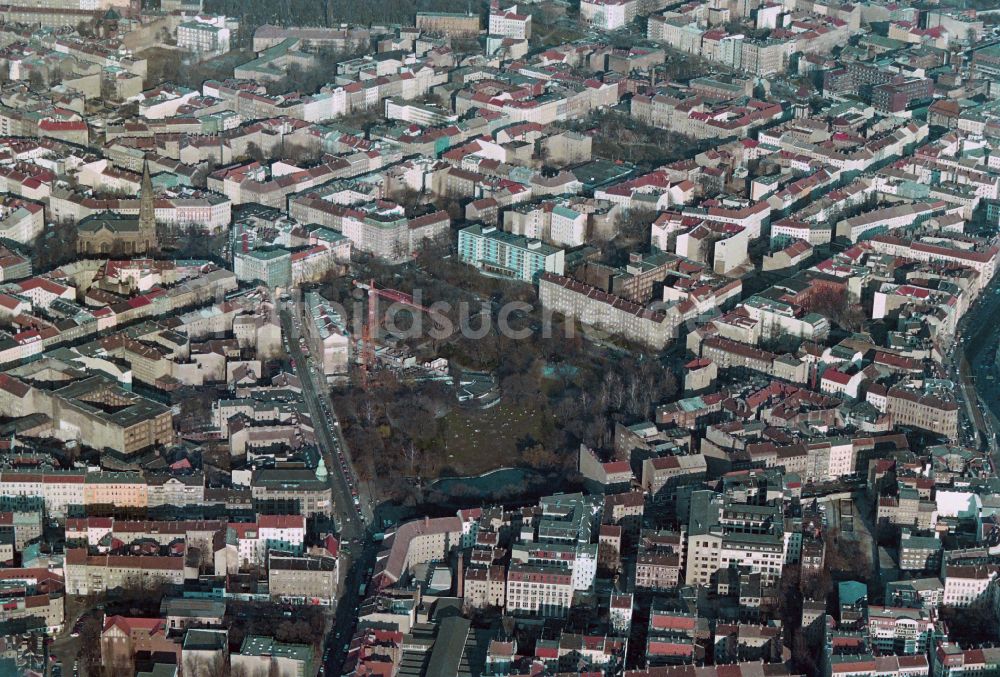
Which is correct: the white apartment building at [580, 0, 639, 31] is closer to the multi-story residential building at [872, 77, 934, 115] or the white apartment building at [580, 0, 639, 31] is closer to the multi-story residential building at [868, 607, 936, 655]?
the multi-story residential building at [872, 77, 934, 115]

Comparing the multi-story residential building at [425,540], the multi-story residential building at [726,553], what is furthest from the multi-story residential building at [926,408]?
the multi-story residential building at [425,540]

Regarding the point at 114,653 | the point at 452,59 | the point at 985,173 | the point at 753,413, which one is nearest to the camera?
the point at 114,653

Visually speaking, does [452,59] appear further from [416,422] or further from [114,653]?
[114,653]

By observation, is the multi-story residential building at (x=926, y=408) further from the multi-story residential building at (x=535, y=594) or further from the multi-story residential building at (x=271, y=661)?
the multi-story residential building at (x=271, y=661)

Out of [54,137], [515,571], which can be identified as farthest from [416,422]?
[54,137]

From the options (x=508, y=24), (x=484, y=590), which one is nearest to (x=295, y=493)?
(x=484, y=590)
